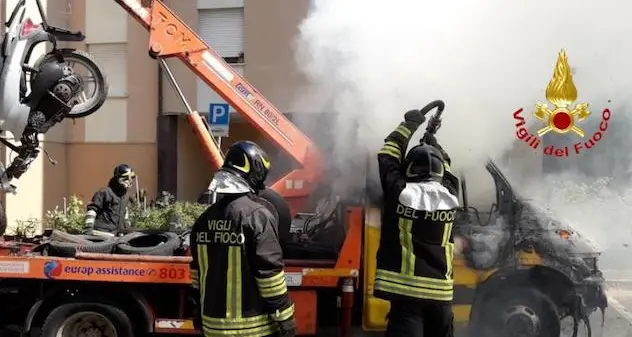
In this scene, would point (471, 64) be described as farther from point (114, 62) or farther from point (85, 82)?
point (114, 62)

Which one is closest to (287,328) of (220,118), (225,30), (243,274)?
(243,274)

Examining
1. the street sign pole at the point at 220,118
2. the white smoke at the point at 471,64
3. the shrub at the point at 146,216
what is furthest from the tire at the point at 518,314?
the shrub at the point at 146,216

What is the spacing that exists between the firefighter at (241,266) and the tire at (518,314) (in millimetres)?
2379

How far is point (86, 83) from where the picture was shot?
21.0 feet

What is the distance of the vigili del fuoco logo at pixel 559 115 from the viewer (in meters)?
5.59

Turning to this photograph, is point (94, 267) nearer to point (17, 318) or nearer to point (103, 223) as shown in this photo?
point (17, 318)

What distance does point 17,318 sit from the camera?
18.7 feet

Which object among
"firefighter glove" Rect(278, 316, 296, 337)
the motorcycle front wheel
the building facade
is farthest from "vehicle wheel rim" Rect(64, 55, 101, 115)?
the building facade

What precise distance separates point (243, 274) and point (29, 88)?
3446mm

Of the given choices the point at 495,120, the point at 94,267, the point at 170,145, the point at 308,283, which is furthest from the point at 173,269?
the point at 170,145

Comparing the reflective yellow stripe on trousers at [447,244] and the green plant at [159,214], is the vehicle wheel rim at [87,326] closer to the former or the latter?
the reflective yellow stripe on trousers at [447,244]

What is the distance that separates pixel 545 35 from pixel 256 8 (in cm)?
837

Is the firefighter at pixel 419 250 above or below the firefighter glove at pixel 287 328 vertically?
above

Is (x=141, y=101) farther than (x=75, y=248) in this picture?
Yes
